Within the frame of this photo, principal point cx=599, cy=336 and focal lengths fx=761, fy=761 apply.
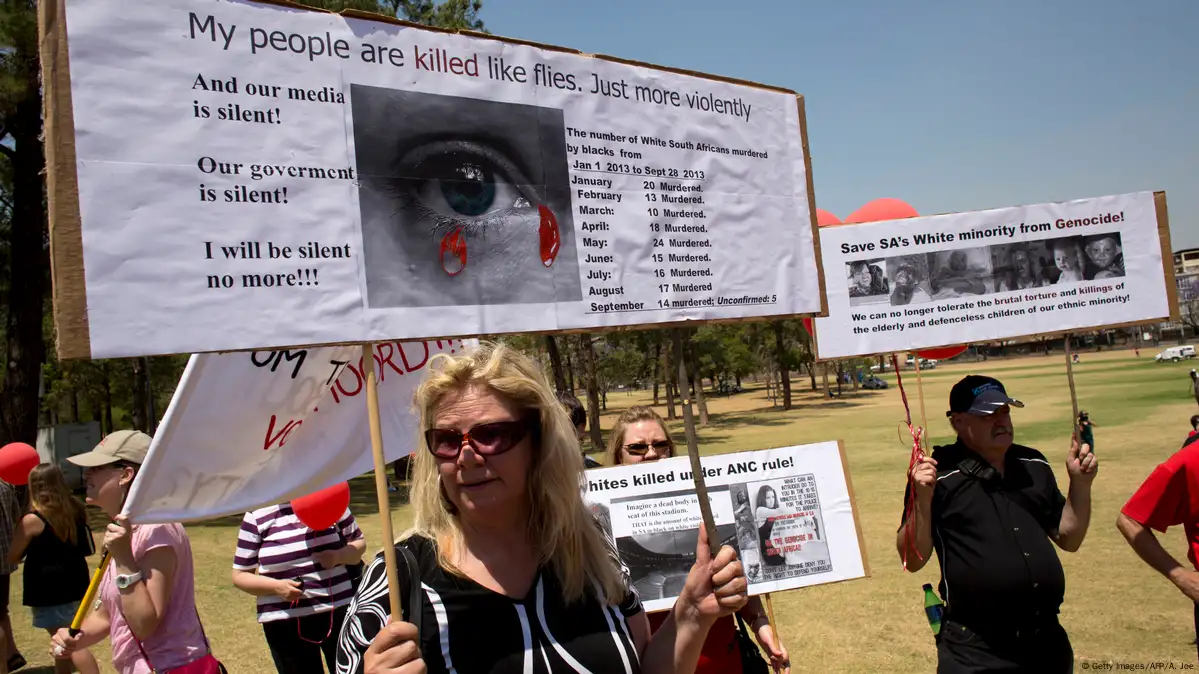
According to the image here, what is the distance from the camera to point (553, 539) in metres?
2.17

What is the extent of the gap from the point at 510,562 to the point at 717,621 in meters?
1.65

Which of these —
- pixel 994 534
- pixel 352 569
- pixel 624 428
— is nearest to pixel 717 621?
pixel 624 428

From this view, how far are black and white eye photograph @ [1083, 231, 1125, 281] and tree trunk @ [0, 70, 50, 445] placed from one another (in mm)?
18554

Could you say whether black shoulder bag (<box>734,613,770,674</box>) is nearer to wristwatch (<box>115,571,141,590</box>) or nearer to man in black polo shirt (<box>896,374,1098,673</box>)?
man in black polo shirt (<box>896,374,1098,673</box>)

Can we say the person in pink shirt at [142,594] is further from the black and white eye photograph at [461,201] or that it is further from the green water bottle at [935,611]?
the green water bottle at [935,611]

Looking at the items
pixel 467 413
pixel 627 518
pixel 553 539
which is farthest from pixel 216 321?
pixel 627 518

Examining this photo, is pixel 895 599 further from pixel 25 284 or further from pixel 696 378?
pixel 696 378

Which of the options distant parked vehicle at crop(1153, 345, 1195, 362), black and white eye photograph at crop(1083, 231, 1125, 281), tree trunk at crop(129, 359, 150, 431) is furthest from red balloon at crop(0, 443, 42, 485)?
distant parked vehicle at crop(1153, 345, 1195, 362)

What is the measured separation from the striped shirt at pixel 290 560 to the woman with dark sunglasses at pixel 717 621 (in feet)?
6.39

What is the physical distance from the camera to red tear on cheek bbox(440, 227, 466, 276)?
193 cm

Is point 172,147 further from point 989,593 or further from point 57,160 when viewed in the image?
point 989,593

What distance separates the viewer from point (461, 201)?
1.96m

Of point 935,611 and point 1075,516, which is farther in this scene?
point 935,611

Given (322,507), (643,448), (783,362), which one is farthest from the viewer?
(783,362)
